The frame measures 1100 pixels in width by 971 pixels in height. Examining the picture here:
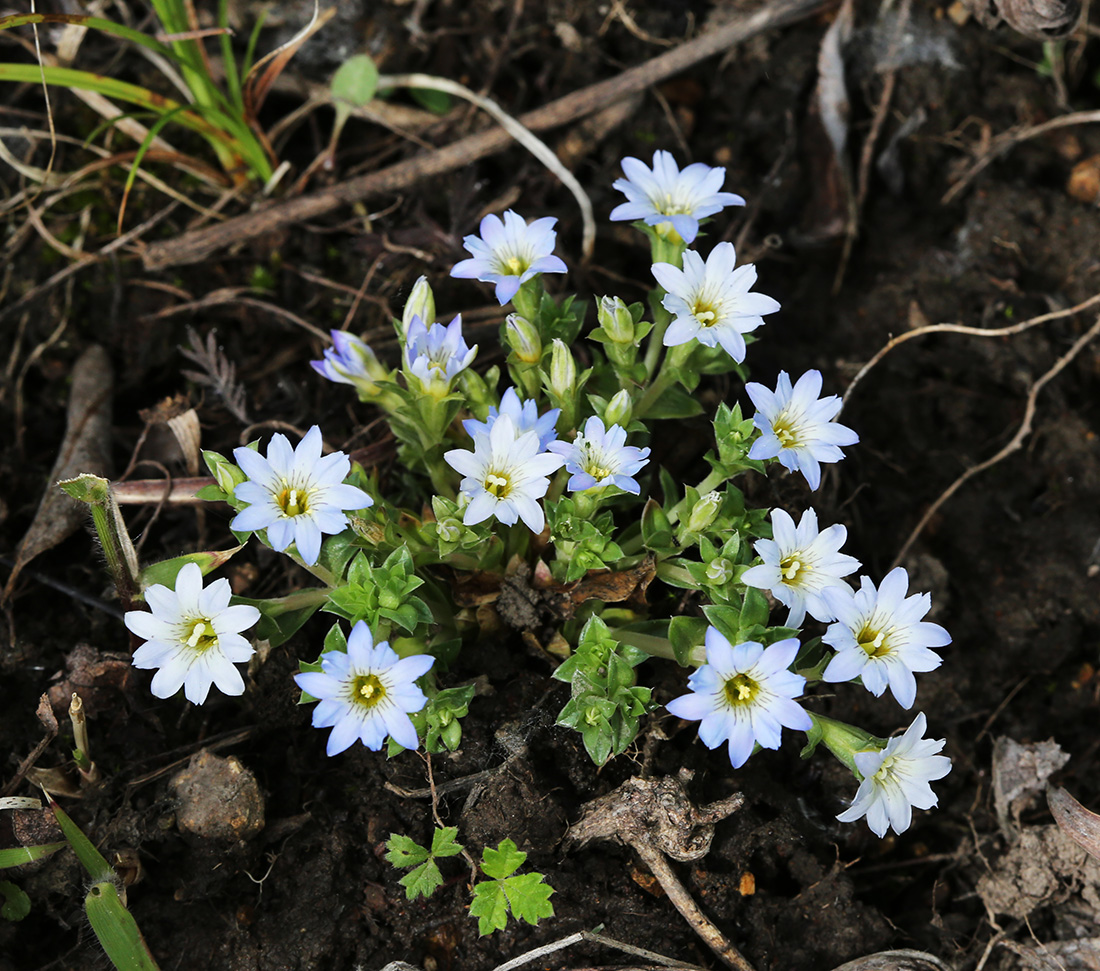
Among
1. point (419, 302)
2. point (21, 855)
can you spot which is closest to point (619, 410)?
point (419, 302)

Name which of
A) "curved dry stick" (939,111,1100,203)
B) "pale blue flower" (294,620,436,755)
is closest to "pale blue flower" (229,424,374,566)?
"pale blue flower" (294,620,436,755)

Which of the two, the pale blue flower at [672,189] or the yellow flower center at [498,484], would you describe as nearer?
the yellow flower center at [498,484]

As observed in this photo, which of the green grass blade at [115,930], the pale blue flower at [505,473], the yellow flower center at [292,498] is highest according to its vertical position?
the pale blue flower at [505,473]

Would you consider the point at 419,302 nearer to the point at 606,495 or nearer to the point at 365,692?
the point at 606,495

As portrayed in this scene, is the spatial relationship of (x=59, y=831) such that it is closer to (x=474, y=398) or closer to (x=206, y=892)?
(x=206, y=892)

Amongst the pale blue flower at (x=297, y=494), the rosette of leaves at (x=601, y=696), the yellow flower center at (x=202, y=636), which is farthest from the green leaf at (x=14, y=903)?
the rosette of leaves at (x=601, y=696)

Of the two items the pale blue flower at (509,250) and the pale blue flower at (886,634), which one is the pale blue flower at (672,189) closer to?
the pale blue flower at (509,250)

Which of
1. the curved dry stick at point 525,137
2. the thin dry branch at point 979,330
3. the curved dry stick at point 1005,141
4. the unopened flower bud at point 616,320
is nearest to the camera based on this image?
the unopened flower bud at point 616,320

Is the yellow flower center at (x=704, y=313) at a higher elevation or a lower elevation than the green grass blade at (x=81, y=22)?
lower
